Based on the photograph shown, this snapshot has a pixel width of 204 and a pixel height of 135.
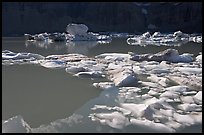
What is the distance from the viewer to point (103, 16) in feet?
126

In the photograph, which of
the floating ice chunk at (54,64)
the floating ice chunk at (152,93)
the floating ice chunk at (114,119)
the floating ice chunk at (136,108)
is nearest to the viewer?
the floating ice chunk at (114,119)

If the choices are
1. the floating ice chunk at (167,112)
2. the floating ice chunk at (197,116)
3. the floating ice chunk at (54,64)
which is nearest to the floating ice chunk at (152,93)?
the floating ice chunk at (167,112)

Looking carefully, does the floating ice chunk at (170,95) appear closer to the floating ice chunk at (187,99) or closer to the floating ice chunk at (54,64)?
the floating ice chunk at (187,99)

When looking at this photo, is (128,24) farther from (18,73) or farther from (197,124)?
(197,124)

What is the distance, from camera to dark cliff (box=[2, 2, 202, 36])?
120 feet

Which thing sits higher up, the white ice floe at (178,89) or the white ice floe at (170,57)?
the white ice floe at (170,57)

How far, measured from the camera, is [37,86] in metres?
6.92

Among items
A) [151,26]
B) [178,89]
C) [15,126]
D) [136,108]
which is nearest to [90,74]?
[178,89]

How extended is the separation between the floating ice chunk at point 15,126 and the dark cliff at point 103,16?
31527mm

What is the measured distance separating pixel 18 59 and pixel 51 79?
379 cm

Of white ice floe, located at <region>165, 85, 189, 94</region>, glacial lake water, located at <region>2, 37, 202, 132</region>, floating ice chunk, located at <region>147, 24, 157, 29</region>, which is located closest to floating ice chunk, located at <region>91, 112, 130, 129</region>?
glacial lake water, located at <region>2, 37, 202, 132</region>

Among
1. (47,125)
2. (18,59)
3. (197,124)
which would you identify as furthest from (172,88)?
(18,59)

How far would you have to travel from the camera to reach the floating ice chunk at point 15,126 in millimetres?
4176

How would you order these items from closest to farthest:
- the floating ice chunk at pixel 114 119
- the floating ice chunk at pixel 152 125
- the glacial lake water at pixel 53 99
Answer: the floating ice chunk at pixel 152 125
the floating ice chunk at pixel 114 119
the glacial lake water at pixel 53 99
